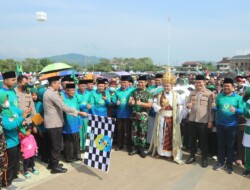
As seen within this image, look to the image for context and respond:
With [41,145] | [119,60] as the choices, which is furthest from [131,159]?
[119,60]

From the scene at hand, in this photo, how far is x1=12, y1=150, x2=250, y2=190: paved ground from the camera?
13.6ft

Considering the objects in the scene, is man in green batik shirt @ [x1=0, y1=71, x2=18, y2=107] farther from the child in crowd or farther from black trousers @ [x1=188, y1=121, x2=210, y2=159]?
black trousers @ [x1=188, y1=121, x2=210, y2=159]

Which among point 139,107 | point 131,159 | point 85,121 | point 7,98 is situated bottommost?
point 131,159

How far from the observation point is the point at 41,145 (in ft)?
17.3

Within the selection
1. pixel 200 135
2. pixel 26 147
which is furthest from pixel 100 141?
pixel 200 135

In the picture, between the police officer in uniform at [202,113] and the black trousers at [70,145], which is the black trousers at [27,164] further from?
the police officer in uniform at [202,113]

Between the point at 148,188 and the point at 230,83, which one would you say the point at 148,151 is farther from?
the point at 230,83

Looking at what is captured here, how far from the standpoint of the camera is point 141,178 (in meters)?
4.46

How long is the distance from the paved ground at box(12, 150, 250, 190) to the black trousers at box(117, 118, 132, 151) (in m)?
0.78

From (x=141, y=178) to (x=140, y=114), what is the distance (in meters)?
1.49

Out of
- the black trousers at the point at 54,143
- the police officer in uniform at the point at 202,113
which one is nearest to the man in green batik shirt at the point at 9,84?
the black trousers at the point at 54,143

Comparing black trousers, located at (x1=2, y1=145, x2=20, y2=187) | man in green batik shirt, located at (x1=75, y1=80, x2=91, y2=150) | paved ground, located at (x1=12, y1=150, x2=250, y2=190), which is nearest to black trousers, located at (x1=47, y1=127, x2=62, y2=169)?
paved ground, located at (x1=12, y1=150, x2=250, y2=190)

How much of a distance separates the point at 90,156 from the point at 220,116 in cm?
263

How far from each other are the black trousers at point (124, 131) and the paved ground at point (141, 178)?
0.78 m
